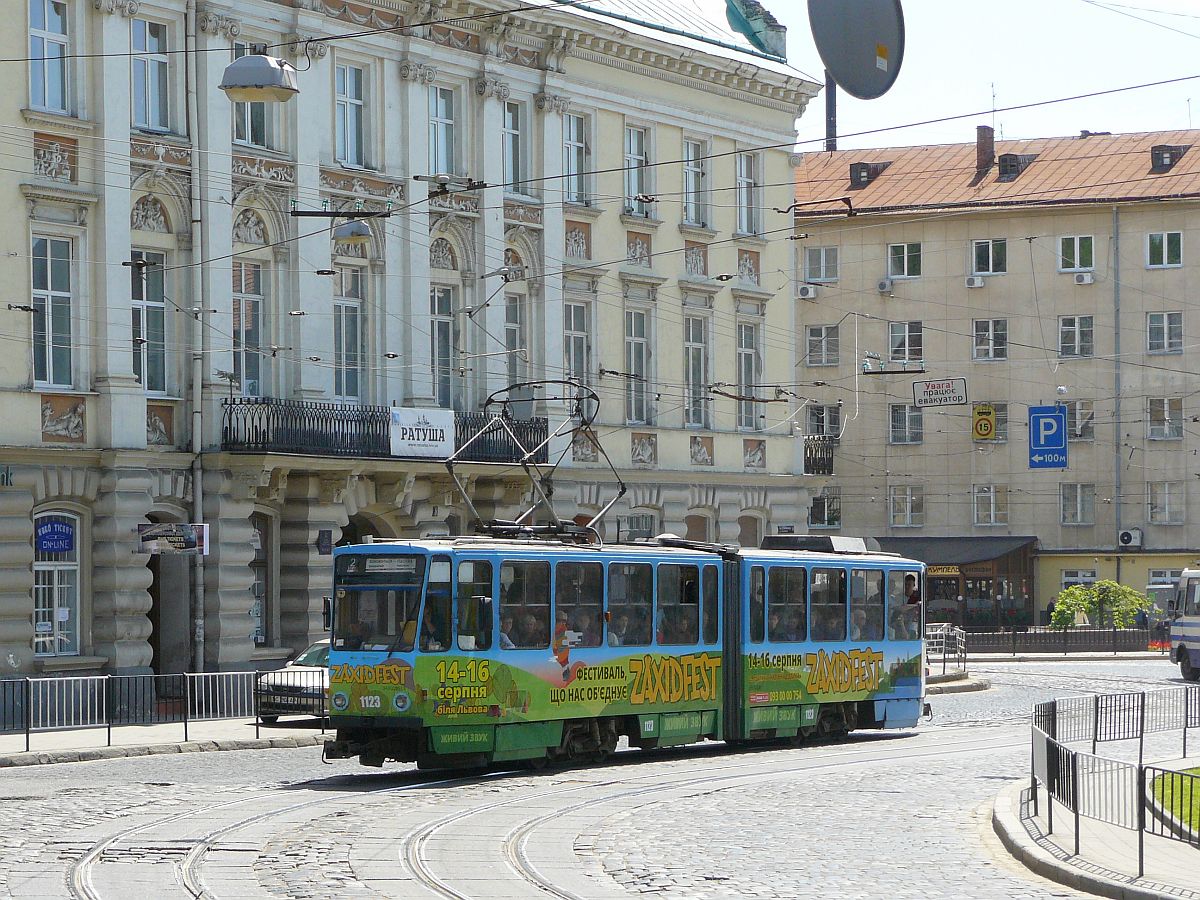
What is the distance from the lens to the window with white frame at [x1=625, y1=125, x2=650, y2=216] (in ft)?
142

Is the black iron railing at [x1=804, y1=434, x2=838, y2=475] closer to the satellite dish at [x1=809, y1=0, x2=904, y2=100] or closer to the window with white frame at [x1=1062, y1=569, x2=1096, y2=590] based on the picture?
the window with white frame at [x1=1062, y1=569, x2=1096, y2=590]

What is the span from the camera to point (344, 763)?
24719 millimetres

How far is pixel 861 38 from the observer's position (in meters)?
11.2

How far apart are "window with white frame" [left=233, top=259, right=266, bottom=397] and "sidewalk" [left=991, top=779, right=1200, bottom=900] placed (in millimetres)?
20451

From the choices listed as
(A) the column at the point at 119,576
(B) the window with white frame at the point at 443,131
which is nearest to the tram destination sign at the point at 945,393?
(B) the window with white frame at the point at 443,131

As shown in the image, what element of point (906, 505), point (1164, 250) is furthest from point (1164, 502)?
point (906, 505)

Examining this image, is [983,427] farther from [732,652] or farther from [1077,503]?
[732,652]

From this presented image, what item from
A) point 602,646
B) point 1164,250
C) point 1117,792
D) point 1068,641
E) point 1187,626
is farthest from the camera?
point 1164,250

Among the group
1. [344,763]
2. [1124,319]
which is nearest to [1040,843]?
[344,763]

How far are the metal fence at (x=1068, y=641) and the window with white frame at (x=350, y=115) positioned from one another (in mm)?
27089

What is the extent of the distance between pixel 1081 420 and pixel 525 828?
56.6m

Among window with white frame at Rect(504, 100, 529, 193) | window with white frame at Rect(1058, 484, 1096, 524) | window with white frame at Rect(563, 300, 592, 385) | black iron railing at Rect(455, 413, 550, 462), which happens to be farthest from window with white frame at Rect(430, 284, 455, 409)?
window with white frame at Rect(1058, 484, 1096, 524)

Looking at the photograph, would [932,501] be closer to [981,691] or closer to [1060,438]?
[1060,438]

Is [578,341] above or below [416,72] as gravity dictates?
below
